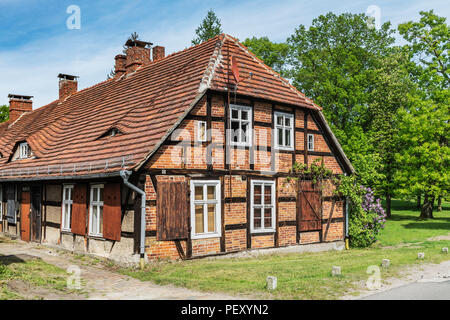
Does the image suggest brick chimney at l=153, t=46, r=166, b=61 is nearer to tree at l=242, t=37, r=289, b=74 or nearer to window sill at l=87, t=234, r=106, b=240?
window sill at l=87, t=234, r=106, b=240

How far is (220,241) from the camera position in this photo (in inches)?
519

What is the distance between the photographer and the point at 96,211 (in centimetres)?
1360

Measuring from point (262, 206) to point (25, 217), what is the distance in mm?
9928

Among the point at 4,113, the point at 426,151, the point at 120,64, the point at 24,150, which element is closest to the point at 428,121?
the point at 426,151

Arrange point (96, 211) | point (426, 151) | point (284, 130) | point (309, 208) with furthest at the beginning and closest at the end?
point (426, 151) → point (309, 208) → point (284, 130) → point (96, 211)

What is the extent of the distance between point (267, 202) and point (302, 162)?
2267 mm

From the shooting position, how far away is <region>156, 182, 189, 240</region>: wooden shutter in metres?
11.9

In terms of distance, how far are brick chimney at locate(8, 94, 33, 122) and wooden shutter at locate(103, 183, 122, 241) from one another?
23.8 meters

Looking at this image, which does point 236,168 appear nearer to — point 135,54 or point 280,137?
point 280,137

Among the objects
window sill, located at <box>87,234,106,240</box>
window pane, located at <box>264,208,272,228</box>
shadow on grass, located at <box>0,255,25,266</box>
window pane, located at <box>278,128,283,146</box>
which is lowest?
shadow on grass, located at <box>0,255,25,266</box>

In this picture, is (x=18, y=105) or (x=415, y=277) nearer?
(x=415, y=277)

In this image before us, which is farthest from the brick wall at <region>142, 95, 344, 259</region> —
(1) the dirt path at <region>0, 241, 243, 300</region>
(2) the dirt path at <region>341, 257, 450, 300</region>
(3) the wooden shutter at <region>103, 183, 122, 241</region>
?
(2) the dirt path at <region>341, 257, 450, 300</region>

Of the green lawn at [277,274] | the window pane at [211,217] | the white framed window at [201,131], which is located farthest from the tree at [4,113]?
the green lawn at [277,274]

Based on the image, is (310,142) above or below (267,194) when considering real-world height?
above
